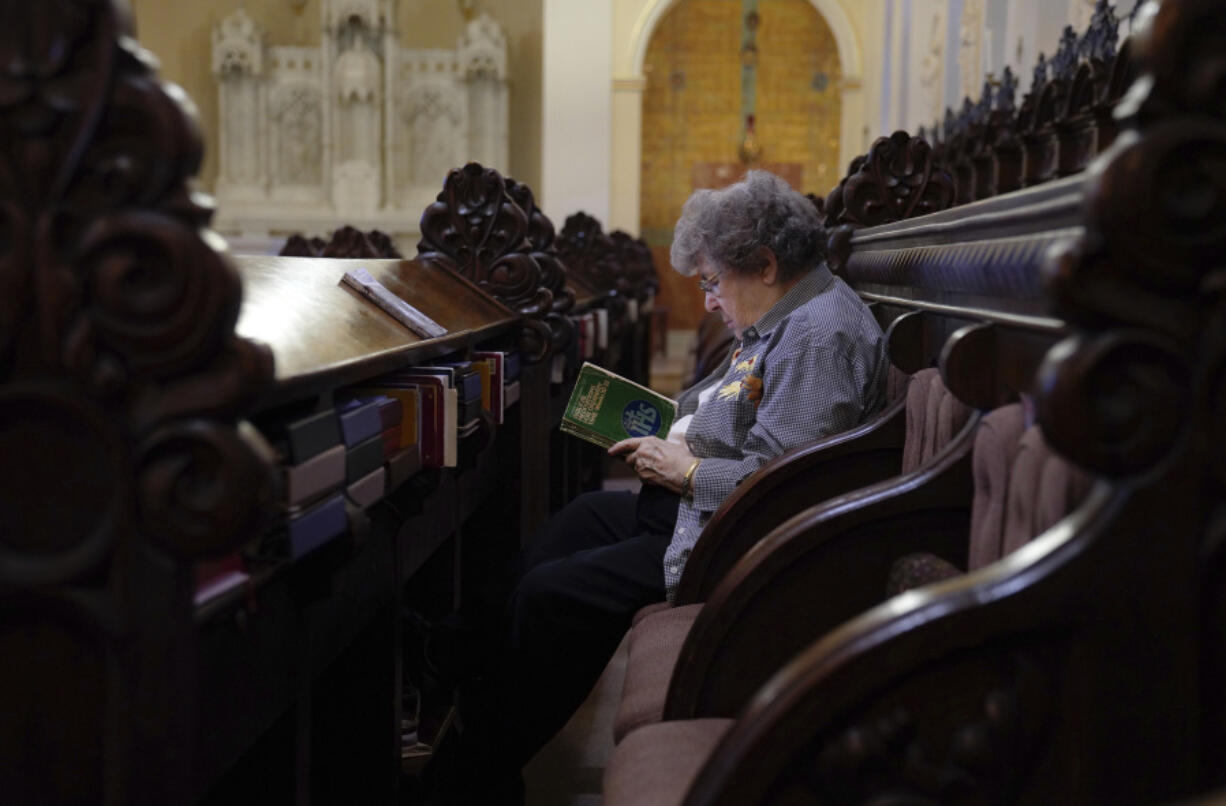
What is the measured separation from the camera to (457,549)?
352 centimetres

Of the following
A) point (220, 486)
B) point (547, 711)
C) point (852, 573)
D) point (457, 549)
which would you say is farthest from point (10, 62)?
point (457, 549)

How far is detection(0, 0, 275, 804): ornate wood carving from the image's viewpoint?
1.15 meters

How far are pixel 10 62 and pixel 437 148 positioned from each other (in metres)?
12.4

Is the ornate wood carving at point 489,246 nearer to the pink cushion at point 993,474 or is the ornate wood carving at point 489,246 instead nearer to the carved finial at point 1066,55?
the pink cushion at point 993,474

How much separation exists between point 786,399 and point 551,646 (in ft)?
2.35

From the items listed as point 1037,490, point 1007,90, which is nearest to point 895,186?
point 1037,490

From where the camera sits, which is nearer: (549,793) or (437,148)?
(549,793)

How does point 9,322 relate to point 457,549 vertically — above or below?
above

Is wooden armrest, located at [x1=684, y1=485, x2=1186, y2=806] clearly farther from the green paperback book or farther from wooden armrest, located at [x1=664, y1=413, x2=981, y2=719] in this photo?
the green paperback book

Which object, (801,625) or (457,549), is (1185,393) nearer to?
(801,625)

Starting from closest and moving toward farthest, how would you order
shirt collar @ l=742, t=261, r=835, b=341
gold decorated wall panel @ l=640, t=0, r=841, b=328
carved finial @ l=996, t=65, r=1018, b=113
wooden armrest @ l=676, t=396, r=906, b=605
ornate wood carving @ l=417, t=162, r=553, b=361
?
wooden armrest @ l=676, t=396, r=906, b=605 < shirt collar @ l=742, t=261, r=835, b=341 < ornate wood carving @ l=417, t=162, r=553, b=361 < carved finial @ l=996, t=65, r=1018, b=113 < gold decorated wall panel @ l=640, t=0, r=841, b=328

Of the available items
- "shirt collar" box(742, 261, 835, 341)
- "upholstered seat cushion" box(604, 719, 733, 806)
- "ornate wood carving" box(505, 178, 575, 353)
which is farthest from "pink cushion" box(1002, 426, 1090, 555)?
"ornate wood carving" box(505, 178, 575, 353)

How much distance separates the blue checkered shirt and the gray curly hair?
18cm

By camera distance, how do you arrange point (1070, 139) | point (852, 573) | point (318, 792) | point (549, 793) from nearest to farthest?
point (852, 573)
point (318, 792)
point (549, 793)
point (1070, 139)
